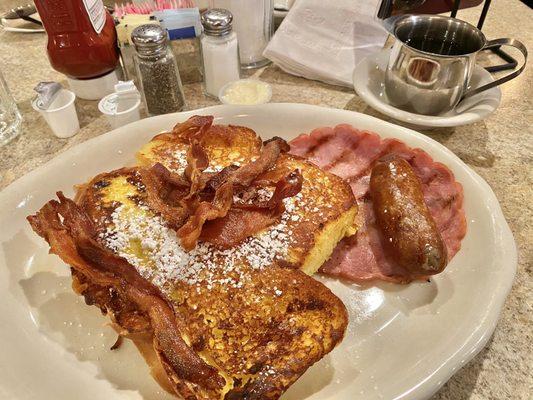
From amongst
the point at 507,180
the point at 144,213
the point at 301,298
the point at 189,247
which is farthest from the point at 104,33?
the point at 507,180

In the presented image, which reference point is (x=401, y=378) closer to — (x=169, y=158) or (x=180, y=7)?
(x=169, y=158)

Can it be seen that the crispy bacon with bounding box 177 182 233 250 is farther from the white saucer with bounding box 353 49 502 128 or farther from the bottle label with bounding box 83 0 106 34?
the bottle label with bounding box 83 0 106 34

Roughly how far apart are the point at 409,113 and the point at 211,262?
3.83 ft

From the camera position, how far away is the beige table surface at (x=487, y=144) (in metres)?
1.26

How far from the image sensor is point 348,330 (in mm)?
1333

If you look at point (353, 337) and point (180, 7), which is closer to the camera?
point (353, 337)

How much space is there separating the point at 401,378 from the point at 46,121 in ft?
6.00

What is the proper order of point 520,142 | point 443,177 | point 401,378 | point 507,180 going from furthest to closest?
point 520,142 < point 507,180 < point 443,177 < point 401,378

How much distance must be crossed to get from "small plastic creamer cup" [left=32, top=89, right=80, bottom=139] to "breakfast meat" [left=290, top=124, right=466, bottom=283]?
39.5 inches

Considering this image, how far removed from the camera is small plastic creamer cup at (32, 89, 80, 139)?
1.94 meters

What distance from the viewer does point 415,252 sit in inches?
52.1

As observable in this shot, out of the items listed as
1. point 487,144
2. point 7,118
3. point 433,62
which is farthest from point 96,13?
point 487,144

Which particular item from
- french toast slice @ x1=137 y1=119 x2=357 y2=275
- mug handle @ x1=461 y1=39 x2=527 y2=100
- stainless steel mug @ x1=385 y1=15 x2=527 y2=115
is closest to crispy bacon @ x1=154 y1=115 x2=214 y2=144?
french toast slice @ x1=137 y1=119 x2=357 y2=275

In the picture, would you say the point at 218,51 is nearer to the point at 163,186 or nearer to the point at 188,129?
the point at 188,129
